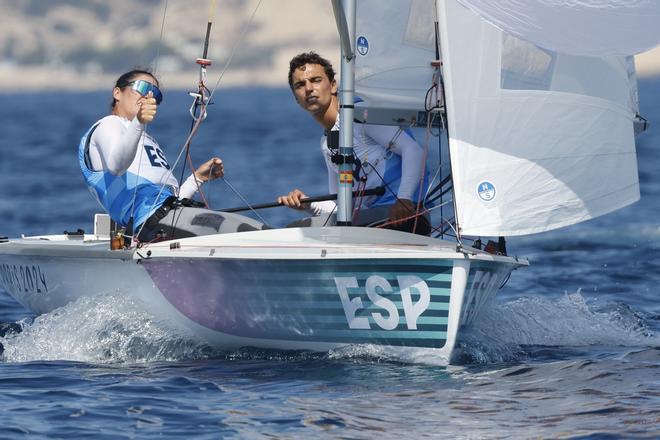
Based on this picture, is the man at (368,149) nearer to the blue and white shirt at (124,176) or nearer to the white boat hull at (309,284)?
the white boat hull at (309,284)

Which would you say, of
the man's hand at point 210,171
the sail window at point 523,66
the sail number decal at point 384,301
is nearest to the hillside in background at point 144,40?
the man's hand at point 210,171

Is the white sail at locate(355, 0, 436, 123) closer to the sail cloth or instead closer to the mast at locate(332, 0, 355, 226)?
the mast at locate(332, 0, 355, 226)

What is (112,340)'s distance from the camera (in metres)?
7.34

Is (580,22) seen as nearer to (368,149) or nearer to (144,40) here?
(368,149)

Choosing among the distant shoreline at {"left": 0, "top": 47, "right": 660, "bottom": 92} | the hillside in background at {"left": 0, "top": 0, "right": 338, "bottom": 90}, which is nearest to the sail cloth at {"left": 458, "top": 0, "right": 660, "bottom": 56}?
the hillside in background at {"left": 0, "top": 0, "right": 338, "bottom": 90}

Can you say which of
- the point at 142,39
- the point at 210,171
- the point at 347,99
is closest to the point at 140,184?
the point at 210,171

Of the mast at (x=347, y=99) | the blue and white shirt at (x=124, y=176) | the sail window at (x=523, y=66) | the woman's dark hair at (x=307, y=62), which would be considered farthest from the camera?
the blue and white shirt at (x=124, y=176)

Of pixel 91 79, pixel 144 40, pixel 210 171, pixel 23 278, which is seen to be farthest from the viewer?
pixel 144 40

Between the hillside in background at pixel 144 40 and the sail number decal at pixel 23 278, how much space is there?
11920 centimetres

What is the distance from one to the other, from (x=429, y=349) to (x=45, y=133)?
3389 centimetres

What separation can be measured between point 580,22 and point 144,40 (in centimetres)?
14408

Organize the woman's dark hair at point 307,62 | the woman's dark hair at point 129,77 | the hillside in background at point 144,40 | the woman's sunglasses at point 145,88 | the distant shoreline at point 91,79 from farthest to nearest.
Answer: the hillside in background at point 144,40
the distant shoreline at point 91,79
the woman's dark hair at point 129,77
the woman's sunglasses at point 145,88
the woman's dark hair at point 307,62

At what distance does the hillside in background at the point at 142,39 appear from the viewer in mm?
135500

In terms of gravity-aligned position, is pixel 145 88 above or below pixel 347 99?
above
